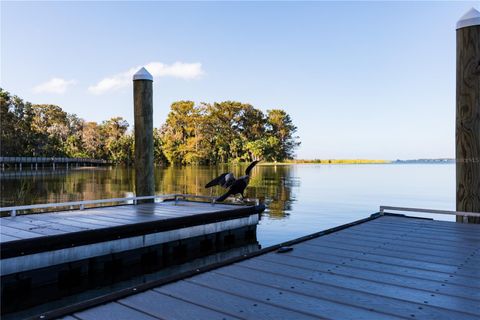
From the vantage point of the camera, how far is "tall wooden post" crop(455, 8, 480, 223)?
19.1 ft

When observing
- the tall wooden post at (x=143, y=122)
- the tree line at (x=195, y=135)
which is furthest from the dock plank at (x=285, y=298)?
the tree line at (x=195, y=135)

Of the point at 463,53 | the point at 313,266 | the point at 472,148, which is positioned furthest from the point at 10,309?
the point at 463,53

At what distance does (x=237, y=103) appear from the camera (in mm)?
75688

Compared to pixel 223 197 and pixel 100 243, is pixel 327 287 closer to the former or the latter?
pixel 100 243

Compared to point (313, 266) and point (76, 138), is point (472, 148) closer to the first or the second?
point (313, 266)

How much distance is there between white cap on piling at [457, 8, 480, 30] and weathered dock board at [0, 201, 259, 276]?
5.21 meters

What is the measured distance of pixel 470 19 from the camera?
5.85 metres

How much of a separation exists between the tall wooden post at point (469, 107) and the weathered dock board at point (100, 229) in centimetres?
429

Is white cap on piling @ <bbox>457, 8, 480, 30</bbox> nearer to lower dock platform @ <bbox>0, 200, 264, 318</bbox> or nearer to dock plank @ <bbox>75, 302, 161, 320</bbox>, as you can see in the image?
lower dock platform @ <bbox>0, 200, 264, 318</bbox>

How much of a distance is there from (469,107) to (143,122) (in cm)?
652

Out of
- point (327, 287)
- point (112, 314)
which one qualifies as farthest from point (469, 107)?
point (112, 314)

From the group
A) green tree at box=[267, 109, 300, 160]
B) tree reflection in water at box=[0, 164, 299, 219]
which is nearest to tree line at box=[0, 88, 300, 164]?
green tree at box=[267, 109, 300, 160]

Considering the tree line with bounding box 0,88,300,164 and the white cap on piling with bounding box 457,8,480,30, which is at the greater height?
the tree line with bounding box 0,88,300,164

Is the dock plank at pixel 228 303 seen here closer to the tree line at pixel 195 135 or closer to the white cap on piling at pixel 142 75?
the white cap on piling at pixel 142 75
